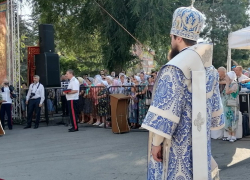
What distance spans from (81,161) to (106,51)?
465 inches

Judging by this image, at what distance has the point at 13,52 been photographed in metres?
14.9

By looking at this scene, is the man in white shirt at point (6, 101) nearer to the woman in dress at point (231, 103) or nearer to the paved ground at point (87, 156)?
the paved ground at point (87, 156)

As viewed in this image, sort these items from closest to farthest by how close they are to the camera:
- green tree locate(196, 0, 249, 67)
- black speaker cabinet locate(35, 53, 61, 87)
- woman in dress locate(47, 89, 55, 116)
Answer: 1. black speaker cabinet locate(35, 53, 61, 87)
2. woman in dress locate(47, 89, 55, 116)
3. green tree locate(196, 0, 249, 67)

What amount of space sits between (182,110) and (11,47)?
12955 millimetres

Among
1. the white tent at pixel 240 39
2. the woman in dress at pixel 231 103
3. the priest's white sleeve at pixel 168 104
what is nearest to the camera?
the priest's white sleeve at pixel 168 104

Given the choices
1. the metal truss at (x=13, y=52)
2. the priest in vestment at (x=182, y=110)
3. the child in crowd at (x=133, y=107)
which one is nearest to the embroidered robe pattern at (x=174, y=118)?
the priest in vestment at (x=182, y=110)

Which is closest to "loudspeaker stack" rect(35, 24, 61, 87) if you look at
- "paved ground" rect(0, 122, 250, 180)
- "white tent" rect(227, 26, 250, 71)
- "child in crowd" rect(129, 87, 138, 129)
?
"paved ground" rect(0, 122, 250, 180)

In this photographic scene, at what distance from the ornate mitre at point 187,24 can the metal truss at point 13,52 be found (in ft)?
41.3

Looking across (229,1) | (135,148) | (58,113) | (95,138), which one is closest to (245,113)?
(135,148)

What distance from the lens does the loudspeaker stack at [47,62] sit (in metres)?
14.4

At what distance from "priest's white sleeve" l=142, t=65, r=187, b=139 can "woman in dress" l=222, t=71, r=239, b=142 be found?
6130mm

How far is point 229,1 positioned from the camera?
88.3 ft

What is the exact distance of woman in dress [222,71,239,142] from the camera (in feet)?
29.4

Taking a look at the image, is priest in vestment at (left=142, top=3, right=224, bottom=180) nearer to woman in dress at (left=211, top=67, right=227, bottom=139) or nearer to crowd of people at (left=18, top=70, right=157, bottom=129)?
woman in dress at (left=211, top=67, right=227, bottom=139)
